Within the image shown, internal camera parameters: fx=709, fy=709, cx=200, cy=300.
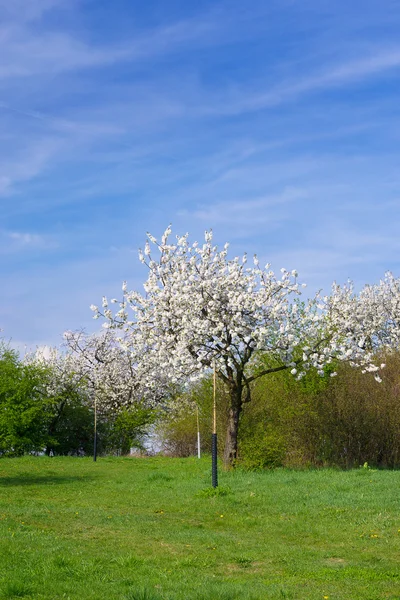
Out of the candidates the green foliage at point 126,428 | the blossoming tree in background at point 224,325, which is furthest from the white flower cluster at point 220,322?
the green foliage at point 126,428

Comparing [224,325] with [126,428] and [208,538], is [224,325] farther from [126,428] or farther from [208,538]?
[126,428]

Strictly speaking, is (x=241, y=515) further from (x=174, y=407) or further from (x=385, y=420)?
(x=174, y=407)

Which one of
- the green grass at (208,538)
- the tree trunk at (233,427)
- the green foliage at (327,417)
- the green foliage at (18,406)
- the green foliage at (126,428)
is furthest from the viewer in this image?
the green foliage at (126,428)

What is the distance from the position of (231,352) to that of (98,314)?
537 cm

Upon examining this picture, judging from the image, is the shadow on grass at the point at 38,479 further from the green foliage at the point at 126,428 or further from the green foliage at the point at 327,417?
the green foliage at the point at 126,428

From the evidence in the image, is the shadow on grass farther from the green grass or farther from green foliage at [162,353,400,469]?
green foliage at [162,353,400,469]

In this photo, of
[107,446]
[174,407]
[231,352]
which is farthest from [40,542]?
[107,446]

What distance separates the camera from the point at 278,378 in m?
26.4

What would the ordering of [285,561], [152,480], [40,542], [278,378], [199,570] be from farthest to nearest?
[278,378] < [152,480] < [40,542] < [285,561] < [199,570]

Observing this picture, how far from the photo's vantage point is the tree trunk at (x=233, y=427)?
2433 cm

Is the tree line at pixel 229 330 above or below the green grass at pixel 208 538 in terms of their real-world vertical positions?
above

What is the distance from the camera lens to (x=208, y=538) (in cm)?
1220

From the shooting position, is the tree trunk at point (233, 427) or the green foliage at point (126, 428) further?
the green foliage at point (126, 428)

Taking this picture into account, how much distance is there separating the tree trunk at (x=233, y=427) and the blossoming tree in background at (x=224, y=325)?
0.11 ft
